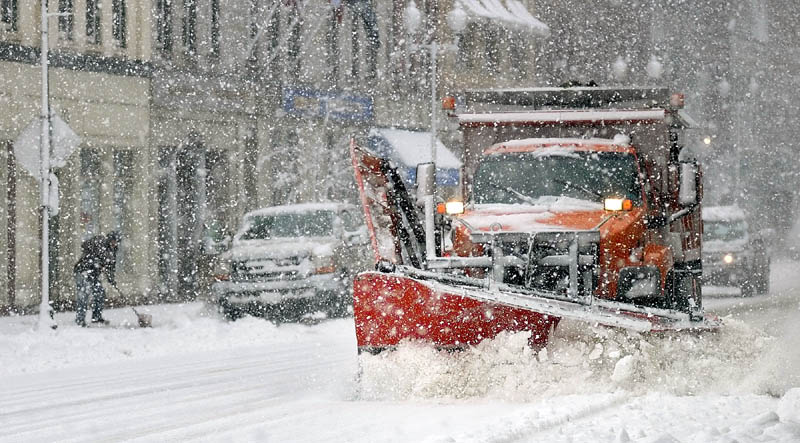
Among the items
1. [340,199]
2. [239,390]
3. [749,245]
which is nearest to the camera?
[239,390]

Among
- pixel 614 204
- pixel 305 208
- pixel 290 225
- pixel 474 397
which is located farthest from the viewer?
pixel 305 208

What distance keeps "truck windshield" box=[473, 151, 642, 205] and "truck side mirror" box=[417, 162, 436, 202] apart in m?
0.89

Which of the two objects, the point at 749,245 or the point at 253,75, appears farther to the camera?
the point at 253,75

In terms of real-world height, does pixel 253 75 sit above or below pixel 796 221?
above

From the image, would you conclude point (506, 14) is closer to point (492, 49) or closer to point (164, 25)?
point (492, 49)

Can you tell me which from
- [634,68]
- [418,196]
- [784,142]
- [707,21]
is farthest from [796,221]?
[418,196]

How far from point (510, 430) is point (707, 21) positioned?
5118 centimetres

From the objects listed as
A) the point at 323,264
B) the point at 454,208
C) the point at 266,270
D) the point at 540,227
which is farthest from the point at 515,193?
the point at 266,270

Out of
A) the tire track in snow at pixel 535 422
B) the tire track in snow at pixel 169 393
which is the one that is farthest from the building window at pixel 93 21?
the tire track in snow at pixel 535 422

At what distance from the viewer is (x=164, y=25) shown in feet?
85.4

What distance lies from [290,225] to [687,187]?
928 centimetres

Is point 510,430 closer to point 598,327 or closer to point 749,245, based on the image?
point 598,327

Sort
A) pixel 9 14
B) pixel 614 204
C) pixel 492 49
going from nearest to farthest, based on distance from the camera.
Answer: pixel 614 204
pixel 9 14
pixel 492 49

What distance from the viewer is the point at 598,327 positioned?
851cm
